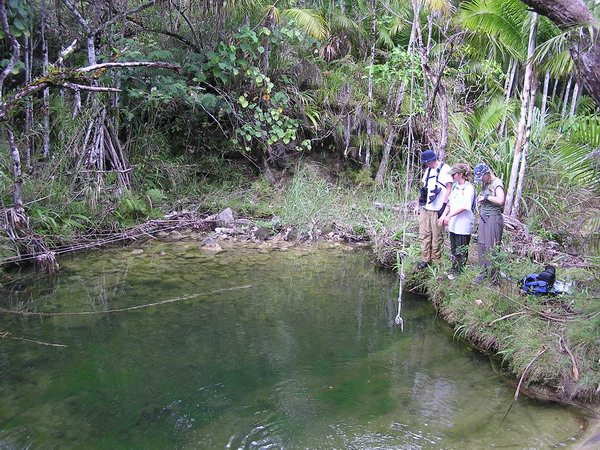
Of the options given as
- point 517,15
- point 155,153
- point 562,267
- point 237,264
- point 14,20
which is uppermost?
point 517,15

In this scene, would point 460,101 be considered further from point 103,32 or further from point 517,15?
point 103,32

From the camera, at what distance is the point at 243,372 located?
4.14 meters

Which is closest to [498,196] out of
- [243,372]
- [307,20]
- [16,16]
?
[243,372]

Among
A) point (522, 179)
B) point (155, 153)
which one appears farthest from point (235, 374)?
point (155, 153)

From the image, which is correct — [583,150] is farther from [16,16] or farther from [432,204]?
[16,16]

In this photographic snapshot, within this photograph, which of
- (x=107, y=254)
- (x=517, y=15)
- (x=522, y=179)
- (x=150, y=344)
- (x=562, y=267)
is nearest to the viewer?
(x=150, y=344)

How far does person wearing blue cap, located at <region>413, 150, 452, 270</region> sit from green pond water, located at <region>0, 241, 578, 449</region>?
66 cm

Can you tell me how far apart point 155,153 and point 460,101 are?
7442 mm

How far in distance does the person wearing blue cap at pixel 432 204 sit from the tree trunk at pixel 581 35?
2801 millimetres

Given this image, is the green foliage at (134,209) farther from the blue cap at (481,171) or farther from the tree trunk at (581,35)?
the tree trunk at (581,35)

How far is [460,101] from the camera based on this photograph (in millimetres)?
11578

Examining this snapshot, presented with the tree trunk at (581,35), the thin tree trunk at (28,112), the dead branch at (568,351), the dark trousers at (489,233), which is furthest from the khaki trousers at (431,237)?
the thin tree trunk at (28,112)

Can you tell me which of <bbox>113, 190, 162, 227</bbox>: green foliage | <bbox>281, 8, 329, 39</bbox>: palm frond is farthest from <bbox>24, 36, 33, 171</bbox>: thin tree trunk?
<bbox>281, 8, 329, 39</bbox>: palm frond

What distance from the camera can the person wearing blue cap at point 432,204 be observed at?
593cm
